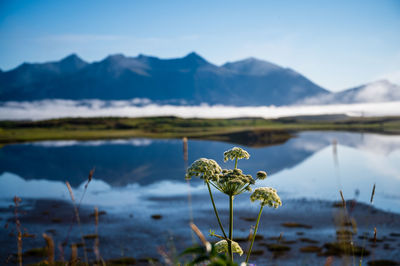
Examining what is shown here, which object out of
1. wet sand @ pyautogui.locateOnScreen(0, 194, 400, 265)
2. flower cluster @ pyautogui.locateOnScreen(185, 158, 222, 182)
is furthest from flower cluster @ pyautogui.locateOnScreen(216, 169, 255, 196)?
wet sand @ pyautogui.locateOnScreen(0, 194, 400, 265)

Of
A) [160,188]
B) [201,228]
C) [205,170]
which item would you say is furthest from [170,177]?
[205,170]

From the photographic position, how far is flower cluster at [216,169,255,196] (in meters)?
4.27

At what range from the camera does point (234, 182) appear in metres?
4.24

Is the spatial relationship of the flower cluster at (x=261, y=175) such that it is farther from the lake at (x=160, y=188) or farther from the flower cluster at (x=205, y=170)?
the lake at (x=160, y=188)

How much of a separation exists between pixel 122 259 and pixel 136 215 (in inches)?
452

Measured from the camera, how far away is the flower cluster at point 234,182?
427 centimetres

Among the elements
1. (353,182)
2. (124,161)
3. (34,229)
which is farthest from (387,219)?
(124,161)

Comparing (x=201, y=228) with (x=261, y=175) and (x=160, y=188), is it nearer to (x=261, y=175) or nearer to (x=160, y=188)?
(x=160, y=188)

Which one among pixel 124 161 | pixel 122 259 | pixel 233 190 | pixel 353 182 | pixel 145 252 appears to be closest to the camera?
pixel 233 190

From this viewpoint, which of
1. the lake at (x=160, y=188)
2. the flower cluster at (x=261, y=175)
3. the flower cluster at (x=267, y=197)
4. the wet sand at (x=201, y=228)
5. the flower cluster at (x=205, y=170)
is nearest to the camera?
the flower cluster at (x=267, y=197)

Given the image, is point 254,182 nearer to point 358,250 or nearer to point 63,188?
point 358,250

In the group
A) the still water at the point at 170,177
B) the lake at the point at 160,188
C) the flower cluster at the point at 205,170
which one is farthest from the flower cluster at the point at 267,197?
the still water at the point at 170,177

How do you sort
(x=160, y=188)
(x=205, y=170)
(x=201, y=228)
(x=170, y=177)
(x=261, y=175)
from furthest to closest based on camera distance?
1. (x=170, y=177)
2. (x=160, y=188)
3. (x=201, y=228)
4. (x=261, y=175)
5. (x=205, y=170)

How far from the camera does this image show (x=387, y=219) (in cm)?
2942
